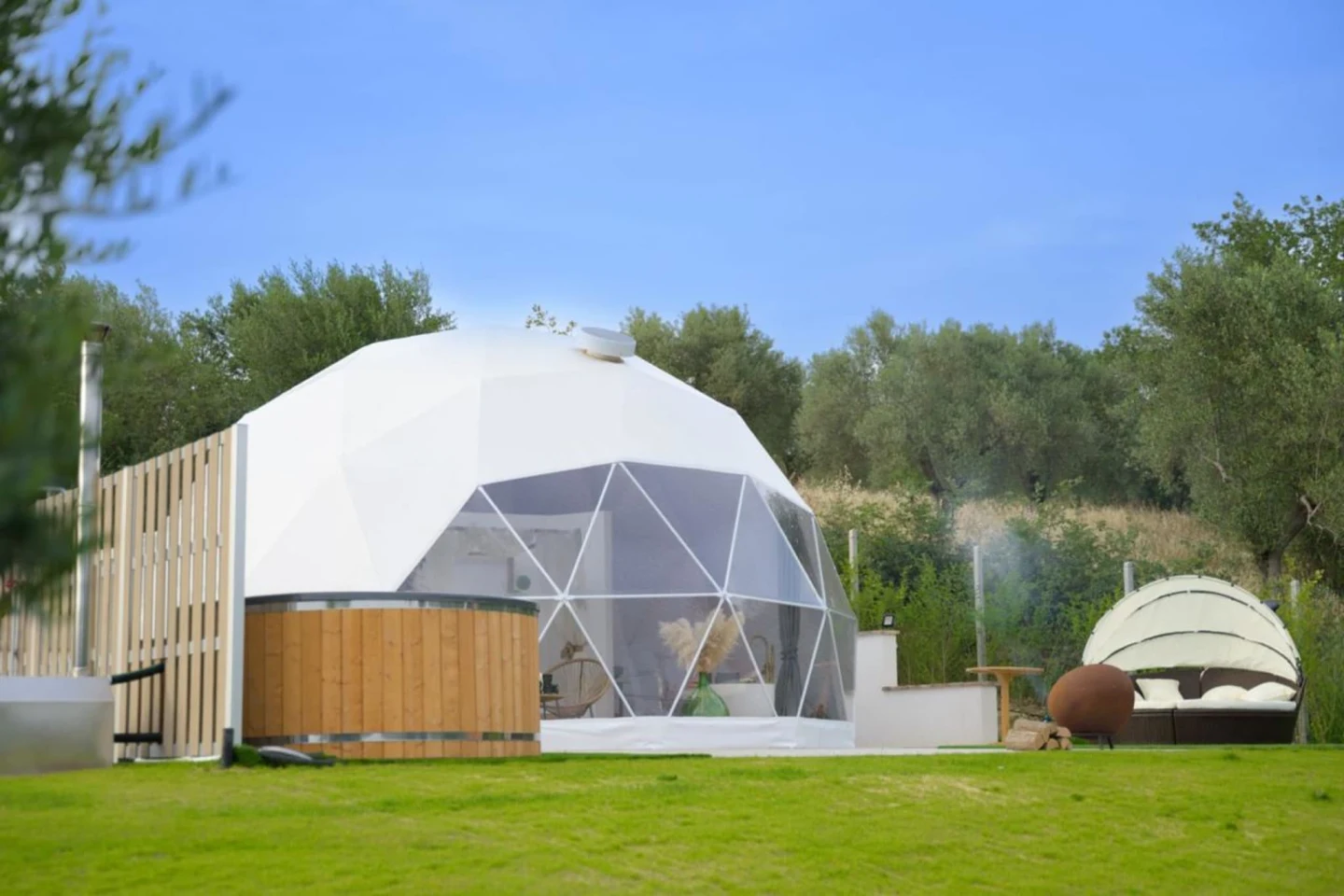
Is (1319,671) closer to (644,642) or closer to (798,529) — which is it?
(798,529)

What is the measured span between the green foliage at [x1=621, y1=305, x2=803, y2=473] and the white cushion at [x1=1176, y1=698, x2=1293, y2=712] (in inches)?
892

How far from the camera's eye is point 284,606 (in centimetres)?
1048

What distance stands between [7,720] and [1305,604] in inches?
602

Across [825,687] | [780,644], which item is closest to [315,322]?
[825,687]

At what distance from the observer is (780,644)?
16.0 m

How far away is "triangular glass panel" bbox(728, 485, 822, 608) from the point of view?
15906 millimetres

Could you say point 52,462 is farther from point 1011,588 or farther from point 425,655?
point 1011,588

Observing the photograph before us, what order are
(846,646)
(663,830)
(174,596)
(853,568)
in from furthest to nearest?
1. (853,568)
2. (846,646)
3. (174,596)
4. (663,830)

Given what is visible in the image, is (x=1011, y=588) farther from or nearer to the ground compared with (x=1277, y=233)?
nearer to the ground

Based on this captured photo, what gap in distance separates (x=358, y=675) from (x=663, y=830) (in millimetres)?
3500

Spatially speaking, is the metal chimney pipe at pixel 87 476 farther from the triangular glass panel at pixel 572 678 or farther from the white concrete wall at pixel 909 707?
the white concrete wall at pixel 909 707

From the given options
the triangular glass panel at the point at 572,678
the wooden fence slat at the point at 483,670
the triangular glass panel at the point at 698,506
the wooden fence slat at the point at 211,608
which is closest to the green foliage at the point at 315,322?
the triangular glass panel at the point at 698,506

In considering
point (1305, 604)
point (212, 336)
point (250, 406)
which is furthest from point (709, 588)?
point (212, 336)

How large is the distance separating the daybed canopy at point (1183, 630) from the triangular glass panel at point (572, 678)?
609cm
